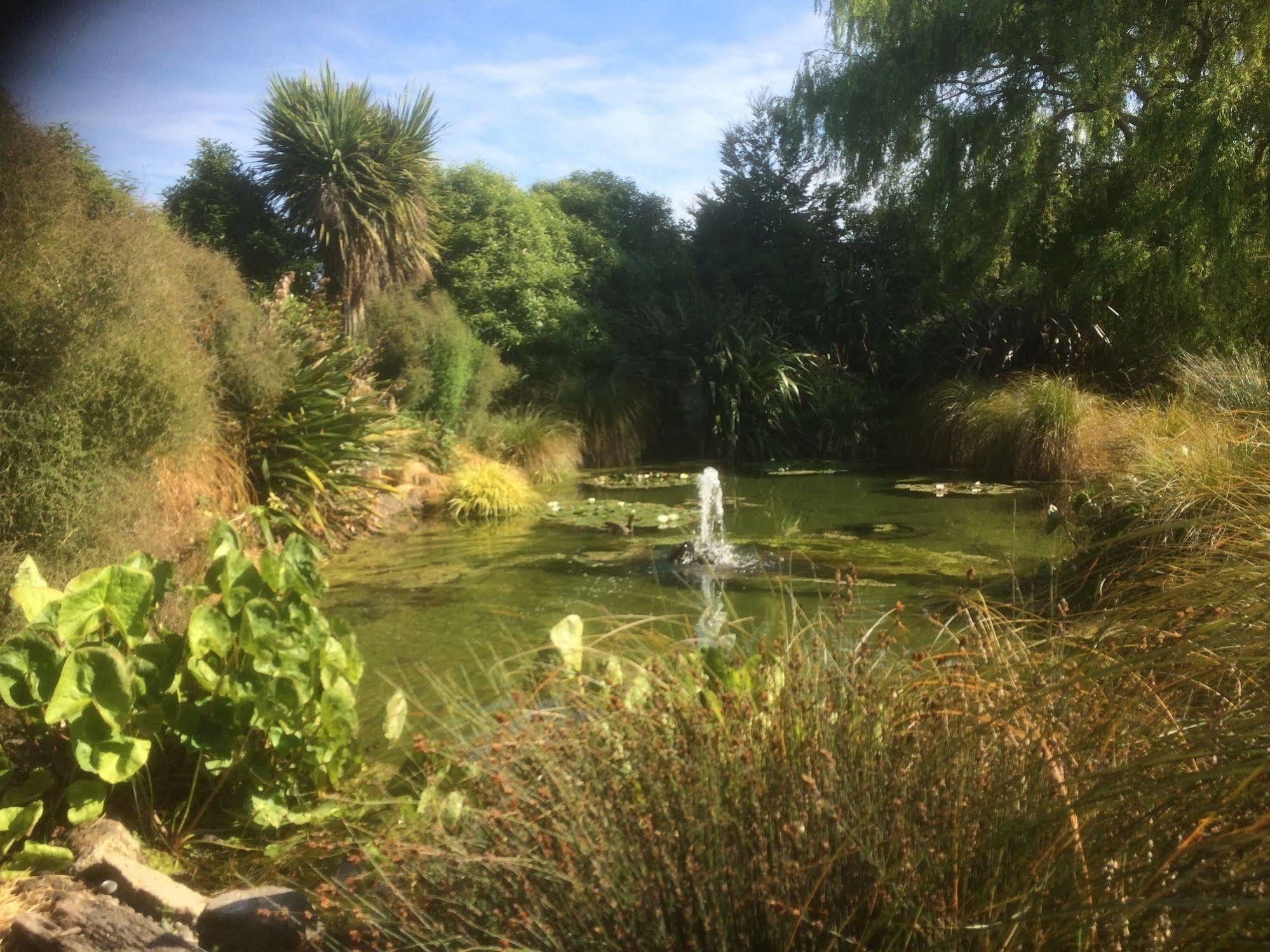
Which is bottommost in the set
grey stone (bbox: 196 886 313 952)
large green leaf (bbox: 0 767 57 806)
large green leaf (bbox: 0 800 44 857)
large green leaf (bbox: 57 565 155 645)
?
grey stone (bbox: 196 886 313 952)

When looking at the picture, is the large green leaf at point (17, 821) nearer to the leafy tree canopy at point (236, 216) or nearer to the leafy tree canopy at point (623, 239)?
the leafy tree canopy at point (236, 216)

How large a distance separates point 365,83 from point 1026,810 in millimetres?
15791

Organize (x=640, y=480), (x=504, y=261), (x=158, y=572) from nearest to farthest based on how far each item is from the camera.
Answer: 1. (x=158, y=572)
2. (x=640, y=480)
3. (x=504, y=261)

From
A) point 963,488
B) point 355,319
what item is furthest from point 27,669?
point 355,319

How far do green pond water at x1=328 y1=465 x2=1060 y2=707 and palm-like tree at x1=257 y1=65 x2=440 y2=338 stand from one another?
5.17 m

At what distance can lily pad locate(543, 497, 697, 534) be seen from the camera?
1009cm

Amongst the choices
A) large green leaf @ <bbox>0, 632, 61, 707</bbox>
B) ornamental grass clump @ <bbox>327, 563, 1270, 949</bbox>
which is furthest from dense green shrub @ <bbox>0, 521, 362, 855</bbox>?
ornamental grass clump @ <bbox>327, 563, 1270, 949</bbox>

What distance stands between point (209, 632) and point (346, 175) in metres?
12.7

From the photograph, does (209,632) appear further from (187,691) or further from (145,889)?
(145,889)

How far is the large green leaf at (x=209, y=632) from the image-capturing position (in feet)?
10.4

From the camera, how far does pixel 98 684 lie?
2969mm

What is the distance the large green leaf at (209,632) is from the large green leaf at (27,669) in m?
0.37

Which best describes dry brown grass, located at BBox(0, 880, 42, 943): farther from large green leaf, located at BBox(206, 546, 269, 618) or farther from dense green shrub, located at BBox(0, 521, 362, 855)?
large green leaf, located at BBox(206, 546, 269, 618)

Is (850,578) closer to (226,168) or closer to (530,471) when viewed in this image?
(530,471)
